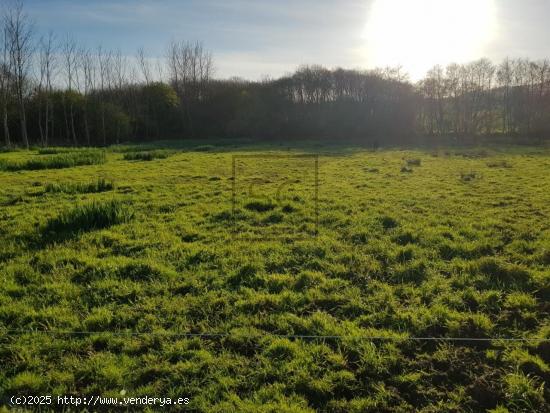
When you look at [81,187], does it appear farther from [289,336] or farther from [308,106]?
[308,106]

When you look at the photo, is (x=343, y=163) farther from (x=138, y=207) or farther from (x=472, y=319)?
(x=472, y=319)

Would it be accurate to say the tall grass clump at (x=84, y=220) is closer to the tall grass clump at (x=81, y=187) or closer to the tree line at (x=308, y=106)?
the tall grass clump at (x=81, y=187)

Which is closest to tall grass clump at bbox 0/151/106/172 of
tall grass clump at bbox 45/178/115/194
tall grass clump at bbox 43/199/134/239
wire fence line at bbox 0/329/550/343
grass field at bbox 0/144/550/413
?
tall grass clump at bbox 45/178/115/194

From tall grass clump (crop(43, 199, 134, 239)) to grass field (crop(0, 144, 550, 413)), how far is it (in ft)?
0.11

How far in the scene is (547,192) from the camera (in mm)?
11961

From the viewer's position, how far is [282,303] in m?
5.25

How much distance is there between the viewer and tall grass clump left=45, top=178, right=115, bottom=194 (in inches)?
490

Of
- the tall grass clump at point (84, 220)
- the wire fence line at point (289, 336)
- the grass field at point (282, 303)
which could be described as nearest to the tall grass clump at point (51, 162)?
the grass field at point (282, 303)

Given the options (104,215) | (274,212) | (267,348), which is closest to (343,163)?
(274,212)

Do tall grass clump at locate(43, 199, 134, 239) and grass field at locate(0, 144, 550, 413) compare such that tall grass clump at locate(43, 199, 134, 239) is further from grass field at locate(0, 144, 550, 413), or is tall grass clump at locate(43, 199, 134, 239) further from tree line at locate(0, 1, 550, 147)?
tree line at locate(0, 1, 550, 147)

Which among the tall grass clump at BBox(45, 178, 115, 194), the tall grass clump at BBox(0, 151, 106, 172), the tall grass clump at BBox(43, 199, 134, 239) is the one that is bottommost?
the tall grass clump at BBox(43, 199, 134, 239)

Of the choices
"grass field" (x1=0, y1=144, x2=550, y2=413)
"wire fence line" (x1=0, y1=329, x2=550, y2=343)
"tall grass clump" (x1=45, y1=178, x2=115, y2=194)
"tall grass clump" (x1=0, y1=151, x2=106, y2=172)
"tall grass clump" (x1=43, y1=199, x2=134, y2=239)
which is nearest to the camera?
"grass field" (x1=0, y1=144, x2=550, y2=413)

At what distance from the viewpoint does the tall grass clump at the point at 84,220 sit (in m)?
8.02

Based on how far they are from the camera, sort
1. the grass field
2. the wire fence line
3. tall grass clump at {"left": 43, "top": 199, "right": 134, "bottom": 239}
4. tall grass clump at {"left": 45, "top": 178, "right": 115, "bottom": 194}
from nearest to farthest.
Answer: the grass field → the wire fence line → tall grass clump at {"left": 43, "top": 199, "right": 134, "bottom": 239} → tall grass clump at {"left": 45, "top": 178, "right": 115, "bottom": 194}
